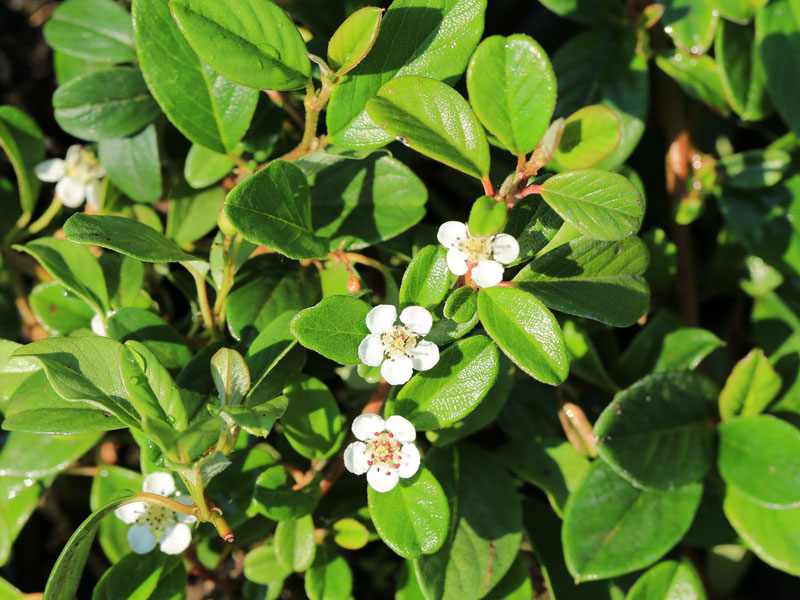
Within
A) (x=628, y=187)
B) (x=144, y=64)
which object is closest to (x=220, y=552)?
(x=144, y=64)

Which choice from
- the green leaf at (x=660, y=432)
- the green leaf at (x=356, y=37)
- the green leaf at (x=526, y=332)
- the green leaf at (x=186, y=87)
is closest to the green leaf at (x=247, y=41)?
the green leaf at (x=356, y=37)

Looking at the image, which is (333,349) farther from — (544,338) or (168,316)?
(168,316)

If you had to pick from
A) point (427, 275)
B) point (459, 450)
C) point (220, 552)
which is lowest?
point (220, 552)

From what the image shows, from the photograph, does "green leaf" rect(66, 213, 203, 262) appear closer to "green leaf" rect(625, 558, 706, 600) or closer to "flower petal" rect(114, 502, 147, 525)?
"flower petal" rect(114, 502, 147, 525)

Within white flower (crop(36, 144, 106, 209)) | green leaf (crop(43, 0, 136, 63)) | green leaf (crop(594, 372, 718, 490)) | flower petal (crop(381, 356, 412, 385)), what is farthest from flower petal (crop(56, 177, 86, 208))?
green leaf (crop(594, 372, 718, 490))

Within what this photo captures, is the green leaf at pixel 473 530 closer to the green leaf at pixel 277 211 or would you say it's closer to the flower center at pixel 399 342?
the flower center at pixel 399 342
